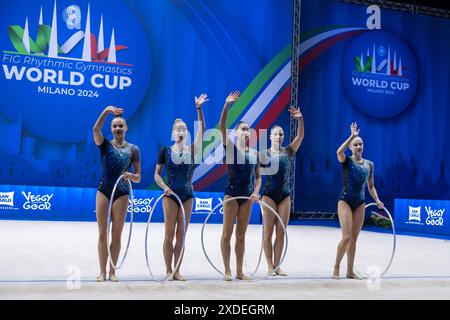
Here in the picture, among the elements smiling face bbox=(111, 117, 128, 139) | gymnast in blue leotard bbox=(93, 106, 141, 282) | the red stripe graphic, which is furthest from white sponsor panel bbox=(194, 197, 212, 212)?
smiling face bbox=(111, 117, 128, 139)

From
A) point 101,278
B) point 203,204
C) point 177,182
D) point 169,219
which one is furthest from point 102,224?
point 203,204

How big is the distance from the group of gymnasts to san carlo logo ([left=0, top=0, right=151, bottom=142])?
9632mm

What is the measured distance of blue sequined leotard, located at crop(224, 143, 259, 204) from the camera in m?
6.93

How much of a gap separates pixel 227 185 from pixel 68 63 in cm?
1037

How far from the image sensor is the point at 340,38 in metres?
19.5

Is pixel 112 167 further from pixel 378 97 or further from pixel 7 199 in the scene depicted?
pixel 378 97

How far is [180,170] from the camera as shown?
6809 millimetres

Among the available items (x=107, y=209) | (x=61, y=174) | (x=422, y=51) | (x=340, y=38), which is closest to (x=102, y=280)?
(x=107, y=209)

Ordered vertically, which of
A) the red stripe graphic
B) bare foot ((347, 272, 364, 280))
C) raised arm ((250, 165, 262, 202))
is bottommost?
bare foot ((347, 272, 364, 280))

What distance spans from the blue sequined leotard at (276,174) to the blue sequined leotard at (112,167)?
1.89m

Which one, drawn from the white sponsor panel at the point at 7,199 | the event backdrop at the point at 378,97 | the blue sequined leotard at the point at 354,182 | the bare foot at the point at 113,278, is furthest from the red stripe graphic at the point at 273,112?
the bare foot at the point at 113,278

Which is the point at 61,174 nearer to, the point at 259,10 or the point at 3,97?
the point at 3,97

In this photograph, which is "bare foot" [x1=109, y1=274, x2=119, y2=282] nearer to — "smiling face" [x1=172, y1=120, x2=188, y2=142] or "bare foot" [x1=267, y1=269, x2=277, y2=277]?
"smiling face" [x1=172, y1=120, x2=188, y2=142]

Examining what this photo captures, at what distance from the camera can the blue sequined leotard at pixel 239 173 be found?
22.7ft
